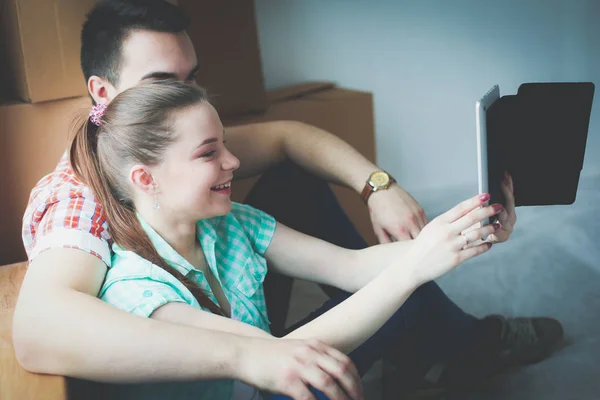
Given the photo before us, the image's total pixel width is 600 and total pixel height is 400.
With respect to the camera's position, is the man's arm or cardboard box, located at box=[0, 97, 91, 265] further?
cardboard box, located at box=[0, 97, 91, 265]

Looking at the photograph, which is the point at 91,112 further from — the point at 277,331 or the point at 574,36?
the point at 574,36

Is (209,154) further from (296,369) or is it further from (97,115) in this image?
(296,369)

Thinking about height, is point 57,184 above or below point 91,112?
below

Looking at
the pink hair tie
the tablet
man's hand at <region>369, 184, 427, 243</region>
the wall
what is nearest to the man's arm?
man's hand at <region>369, 184, 427, 243</region>

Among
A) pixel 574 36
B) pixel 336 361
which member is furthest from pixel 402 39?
pixel 336 361

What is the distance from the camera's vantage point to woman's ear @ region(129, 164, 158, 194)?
1108 mm

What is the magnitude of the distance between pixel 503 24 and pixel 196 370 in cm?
222

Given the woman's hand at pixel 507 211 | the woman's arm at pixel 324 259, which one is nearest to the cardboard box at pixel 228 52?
the woman's arm at pixel 324 259

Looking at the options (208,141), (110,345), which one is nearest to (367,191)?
(208,141)

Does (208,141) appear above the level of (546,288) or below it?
above

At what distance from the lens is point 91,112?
1185 millimetres

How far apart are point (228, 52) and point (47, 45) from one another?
2.02 feet

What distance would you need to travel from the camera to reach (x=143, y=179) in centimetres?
112

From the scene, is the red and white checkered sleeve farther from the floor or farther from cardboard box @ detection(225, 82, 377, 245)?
cardboard box @ detection(225, 82, 377, 245)
